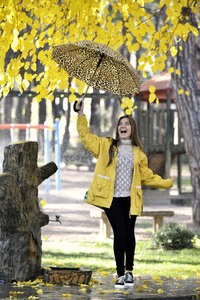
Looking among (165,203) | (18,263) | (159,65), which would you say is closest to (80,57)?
(159,65)

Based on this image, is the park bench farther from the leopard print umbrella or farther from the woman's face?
the woman's face

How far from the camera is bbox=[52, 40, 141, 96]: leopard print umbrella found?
5266mm

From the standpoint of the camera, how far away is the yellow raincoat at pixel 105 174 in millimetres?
4797

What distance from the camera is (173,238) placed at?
27.7ft

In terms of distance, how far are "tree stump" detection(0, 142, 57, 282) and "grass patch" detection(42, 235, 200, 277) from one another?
53.8 inches

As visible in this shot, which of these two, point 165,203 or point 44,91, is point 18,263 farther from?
point 165,203

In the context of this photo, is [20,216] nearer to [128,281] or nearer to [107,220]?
[128,281]

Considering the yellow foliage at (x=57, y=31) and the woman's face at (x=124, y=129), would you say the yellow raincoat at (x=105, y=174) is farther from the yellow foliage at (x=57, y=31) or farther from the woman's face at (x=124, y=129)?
the yellow foliage at (x=57, y=31)

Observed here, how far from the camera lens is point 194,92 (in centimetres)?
1034

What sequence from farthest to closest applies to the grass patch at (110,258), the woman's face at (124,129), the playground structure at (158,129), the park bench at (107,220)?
the playground structure at (158,129) → the park bench at (107,220) → the grass patch at (110,258) → the woman's face at (124,129)

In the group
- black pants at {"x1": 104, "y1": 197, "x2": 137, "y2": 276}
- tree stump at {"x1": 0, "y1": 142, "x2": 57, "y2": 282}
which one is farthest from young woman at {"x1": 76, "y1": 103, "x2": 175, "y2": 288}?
tree stump at {"x1": 0, "y1": 142, "x2": 57, "y2": 282}

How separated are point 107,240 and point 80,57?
174 inches

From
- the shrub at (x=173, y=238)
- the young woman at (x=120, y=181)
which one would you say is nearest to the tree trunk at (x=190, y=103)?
the shrub at (x=173, y=238)

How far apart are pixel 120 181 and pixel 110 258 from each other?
2.82 metres
